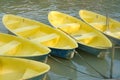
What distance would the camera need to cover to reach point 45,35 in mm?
11117

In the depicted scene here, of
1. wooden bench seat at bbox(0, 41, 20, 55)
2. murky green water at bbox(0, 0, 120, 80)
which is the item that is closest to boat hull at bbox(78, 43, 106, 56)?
murky green water at bbox(0, 0, 120, 80)

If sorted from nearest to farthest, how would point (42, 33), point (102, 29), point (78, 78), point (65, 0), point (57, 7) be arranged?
point (78, 78) → point (42, 33) → point (102, 29) → point (57, 7) → point (65, 0)

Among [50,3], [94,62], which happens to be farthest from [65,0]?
[94,62]

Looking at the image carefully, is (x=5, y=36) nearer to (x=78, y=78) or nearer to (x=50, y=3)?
(x=78, y=78)

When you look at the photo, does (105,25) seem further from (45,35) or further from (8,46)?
(8,46)

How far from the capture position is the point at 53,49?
32.6 ft

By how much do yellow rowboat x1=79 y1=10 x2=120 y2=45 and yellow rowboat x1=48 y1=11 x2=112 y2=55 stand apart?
0.47 metres

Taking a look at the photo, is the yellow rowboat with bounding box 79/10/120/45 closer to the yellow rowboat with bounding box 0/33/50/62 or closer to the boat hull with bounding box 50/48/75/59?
the boat hull with bounding box 50/48/75/59

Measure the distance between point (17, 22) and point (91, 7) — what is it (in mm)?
7000

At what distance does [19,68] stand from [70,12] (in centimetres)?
850

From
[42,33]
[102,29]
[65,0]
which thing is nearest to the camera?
[42,33]

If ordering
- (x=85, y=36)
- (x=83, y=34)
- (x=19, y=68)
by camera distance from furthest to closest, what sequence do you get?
(x=83, y=34) → (x=85, y=36) → (x=19, y=68)

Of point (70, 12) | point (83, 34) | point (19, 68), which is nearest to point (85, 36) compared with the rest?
point (83, 34)

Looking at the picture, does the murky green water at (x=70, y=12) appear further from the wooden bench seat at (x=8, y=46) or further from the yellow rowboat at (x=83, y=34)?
the wooden bench seat at (x=8, y=46)
